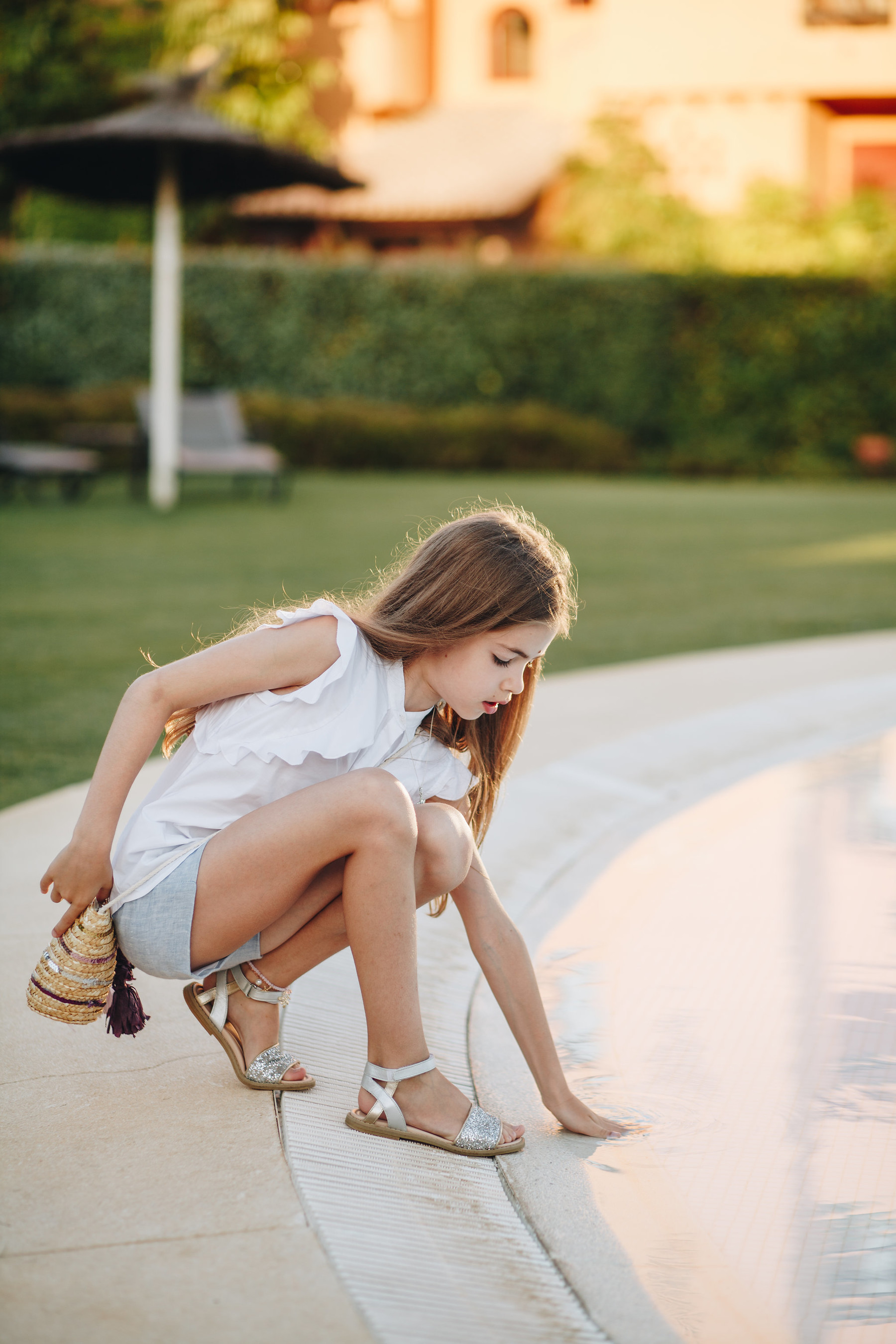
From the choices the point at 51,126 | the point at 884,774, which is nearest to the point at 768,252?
the point at 51,126

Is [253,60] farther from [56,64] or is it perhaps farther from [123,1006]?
[123,1006]

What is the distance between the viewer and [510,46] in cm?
2912

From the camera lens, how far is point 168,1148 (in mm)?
1887

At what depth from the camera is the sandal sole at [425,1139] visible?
1961mm

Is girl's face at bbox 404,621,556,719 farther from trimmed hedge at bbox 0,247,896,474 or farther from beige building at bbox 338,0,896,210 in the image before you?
beige building at bbox 338,0,896,210

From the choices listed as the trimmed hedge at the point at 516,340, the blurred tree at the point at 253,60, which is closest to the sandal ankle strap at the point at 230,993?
the trimmed hedge at the point at 516,340

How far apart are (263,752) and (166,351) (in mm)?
10161

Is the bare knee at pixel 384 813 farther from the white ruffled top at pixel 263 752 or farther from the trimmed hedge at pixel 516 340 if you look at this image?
the trimmed hedge at pixel 516 340

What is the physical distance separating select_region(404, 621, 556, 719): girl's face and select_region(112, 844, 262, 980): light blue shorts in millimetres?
413

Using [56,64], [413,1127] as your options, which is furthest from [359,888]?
[56,64]

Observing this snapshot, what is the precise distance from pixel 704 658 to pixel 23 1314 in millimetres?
4375

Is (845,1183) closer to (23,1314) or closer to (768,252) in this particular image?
(23,1314)

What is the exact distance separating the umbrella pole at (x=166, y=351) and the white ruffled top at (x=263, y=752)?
9585mm

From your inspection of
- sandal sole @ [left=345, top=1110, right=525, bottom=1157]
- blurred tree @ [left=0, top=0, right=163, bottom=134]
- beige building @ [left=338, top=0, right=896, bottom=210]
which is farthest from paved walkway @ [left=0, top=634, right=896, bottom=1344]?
beige building @ [left=338, top=0, right=896, bottom=210]
